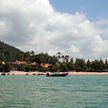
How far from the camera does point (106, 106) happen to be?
83.8 feet

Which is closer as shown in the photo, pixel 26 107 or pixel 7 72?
pixel 26 107

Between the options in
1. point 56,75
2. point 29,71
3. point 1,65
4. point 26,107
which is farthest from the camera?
point 29,71

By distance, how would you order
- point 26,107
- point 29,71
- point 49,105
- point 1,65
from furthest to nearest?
point 29,71, point 1,65, point 49,105, point 26,107

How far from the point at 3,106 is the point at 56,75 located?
11901 cm

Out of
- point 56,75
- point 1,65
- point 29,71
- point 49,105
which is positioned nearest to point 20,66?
point 29,71

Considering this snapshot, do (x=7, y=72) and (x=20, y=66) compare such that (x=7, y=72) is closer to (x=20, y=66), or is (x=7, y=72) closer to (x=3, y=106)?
(x=20, y=66)

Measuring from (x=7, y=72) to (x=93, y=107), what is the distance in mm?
159745

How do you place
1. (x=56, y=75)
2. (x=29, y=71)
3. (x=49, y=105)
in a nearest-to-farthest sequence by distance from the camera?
(x=49, y=105), (x=56, y=75), (x=29, y=71)

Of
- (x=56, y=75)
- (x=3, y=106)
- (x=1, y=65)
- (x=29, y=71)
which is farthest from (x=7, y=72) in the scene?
(x=3, y=106)

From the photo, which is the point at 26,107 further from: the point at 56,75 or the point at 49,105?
the point at 56,75

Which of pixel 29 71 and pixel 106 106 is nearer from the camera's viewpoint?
pixel 106 106

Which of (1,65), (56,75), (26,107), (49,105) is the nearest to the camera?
(26,107)

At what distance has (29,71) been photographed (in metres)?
196

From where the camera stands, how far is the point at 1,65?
17300 cm
